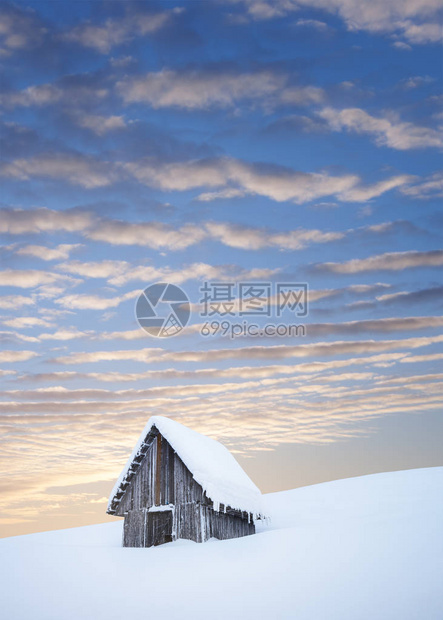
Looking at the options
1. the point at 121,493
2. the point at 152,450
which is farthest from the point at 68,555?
the point at 152,450

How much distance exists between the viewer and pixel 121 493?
95.2ft

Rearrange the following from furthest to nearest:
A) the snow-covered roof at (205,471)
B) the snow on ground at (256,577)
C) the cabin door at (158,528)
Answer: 1. the cabin door at (158,528)
2. the snow-covered roof at (205,471)
3. the snow on ground at (256,577)

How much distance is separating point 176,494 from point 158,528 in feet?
11.5

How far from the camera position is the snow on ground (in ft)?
54.3

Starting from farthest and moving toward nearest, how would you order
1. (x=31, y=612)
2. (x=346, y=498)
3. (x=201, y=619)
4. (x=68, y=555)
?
(x=346, y=498) < (x=68, y=555) < (x=31, y=612) < (x=201, y=619)

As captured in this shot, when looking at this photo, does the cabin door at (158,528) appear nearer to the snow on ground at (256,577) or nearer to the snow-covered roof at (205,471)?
the snow on ground at (256,577)

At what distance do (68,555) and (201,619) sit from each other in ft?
42.0

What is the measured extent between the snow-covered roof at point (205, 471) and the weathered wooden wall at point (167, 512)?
0.45 meters

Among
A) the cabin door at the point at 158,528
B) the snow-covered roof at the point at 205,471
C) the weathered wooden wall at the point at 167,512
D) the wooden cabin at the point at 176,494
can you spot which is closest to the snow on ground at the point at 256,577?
the weathered wooden wall at the point at 167,512

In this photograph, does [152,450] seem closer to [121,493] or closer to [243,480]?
[121,493]

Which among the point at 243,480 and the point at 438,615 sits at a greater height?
the point at 243,480

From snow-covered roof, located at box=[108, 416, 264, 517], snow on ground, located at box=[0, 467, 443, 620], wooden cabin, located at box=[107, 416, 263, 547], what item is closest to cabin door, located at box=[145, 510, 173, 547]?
wooden cabin, located at box=[107, 416, 263, 547]

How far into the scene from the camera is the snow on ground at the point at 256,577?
54.3 ft

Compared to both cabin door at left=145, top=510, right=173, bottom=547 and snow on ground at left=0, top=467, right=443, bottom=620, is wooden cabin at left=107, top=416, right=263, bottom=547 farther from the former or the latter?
snow on ground at left=0, top=467, right=443, bottom=620
